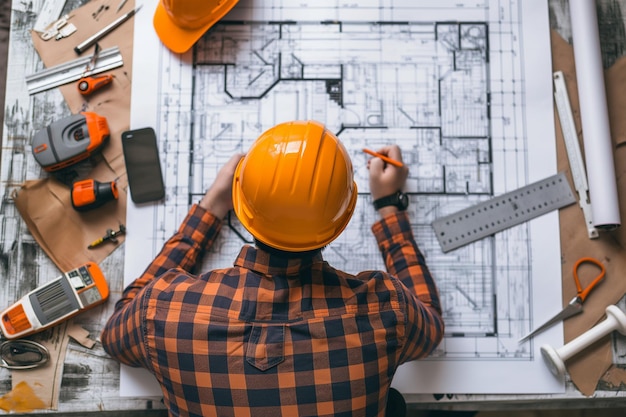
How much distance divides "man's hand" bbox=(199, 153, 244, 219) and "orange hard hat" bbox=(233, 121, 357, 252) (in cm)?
27

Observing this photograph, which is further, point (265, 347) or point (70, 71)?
point (70, 71)

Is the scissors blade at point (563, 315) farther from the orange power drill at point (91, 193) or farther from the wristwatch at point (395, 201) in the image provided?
the orange power drill at point (91, 193)

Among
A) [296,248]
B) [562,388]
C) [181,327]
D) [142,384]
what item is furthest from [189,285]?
[562,388]

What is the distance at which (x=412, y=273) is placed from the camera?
96 centimetres

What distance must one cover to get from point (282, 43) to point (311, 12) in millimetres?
93

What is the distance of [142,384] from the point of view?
972 mm

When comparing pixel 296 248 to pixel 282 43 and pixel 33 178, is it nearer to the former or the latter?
pixel 282 43

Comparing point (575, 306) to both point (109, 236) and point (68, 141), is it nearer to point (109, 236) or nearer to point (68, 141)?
point (109, 236)

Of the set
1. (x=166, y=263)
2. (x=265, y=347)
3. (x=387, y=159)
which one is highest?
(x=387, y=159)

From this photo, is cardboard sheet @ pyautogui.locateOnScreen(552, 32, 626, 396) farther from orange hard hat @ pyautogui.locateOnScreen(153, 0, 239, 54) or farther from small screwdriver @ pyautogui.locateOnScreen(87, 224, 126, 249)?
small screwdriver @ pyautogui.locateOnScreen(87, 224, 126, 249)

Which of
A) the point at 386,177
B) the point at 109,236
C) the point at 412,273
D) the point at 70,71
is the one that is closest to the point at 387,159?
the point at 386,177

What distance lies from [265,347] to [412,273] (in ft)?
1.22

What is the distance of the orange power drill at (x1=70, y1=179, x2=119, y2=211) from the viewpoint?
1.00 meters

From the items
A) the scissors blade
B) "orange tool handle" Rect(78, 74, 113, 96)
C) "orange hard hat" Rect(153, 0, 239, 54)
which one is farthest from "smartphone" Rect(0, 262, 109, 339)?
the scissors blade
